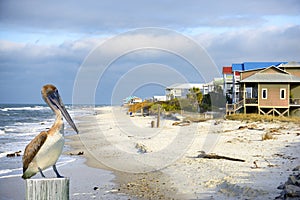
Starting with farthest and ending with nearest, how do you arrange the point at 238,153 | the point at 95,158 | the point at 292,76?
the point at 292,76 → the point at 95,158 → the point at 238,153

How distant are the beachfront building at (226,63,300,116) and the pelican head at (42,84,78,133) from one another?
35.0 m

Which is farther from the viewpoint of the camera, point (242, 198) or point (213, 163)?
point (213, 163)

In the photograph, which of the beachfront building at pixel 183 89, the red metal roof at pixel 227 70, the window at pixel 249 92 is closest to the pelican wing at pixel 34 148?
the window at pixel 249 92

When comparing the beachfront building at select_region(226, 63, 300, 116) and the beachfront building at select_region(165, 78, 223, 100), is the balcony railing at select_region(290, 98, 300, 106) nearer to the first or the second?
the beachfront building at select_region(226, 63, 300, 116)

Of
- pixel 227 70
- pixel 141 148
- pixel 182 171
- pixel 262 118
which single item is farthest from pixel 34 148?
pixel 227 70

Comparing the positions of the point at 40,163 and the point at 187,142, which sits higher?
the point at 40,163

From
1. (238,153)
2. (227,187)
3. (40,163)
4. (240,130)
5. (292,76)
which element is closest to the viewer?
(40,163)

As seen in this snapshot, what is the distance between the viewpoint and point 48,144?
4207mm

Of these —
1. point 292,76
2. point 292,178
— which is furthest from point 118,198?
point 292,76

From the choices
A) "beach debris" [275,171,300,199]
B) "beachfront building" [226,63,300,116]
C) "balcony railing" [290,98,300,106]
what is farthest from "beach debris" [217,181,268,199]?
"balcony railing" [290,98,300,106]

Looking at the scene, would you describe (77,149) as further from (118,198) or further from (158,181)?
(118,198)

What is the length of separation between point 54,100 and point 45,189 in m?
1.01

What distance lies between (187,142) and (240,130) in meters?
5.32

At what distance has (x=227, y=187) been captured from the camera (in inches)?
421
